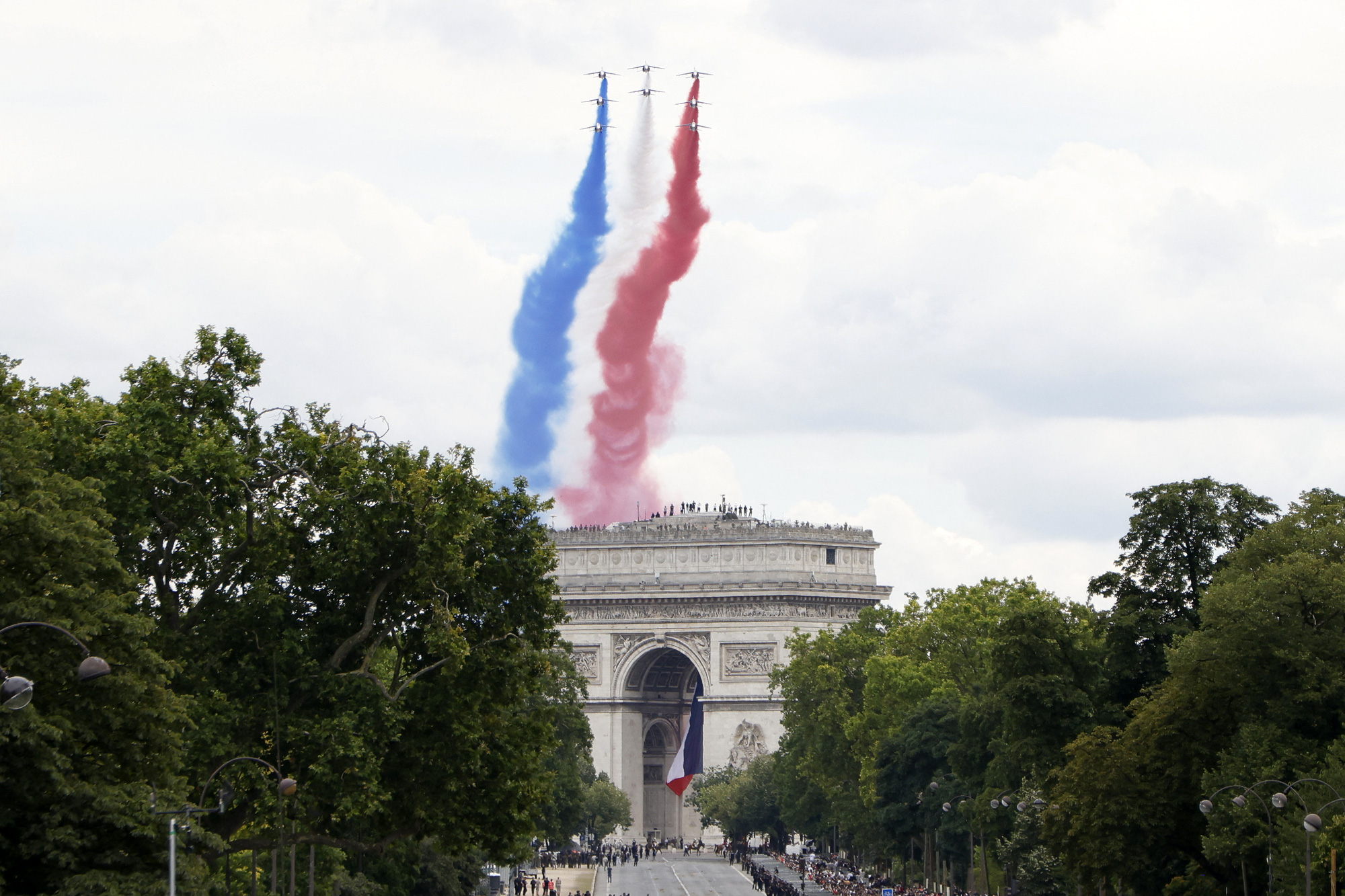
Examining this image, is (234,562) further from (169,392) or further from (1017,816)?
(1017,816)

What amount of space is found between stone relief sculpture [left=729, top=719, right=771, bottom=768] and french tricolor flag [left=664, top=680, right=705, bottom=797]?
341 cm

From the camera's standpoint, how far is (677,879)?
11488 centimetres

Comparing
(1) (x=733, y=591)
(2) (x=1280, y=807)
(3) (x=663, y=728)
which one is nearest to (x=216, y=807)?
(2) (x=1280, y=807)

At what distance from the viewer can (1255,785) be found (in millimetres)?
52281

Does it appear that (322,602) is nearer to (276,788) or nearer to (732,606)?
(276,788)

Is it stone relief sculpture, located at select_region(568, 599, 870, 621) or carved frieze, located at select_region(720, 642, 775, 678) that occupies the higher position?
stone relief sculpture, located at select_region(568, 599, 870, 621)

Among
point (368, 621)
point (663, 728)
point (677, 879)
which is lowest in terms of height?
point (677, 879)

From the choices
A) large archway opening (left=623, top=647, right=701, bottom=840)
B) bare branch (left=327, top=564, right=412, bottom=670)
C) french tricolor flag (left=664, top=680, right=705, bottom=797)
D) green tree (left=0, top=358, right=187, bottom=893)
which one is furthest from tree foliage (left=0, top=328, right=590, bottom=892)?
large archway opening (left=623, top=647, right=701, bottom=840)

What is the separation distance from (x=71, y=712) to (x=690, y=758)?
102 m

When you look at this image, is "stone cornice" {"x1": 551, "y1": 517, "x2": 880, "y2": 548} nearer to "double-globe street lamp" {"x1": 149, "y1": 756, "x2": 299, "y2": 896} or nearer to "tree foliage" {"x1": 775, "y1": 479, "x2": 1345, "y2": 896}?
"tree foliage" {"x1": 775, "y1": 479, "x2": 1345, "y2": 896}

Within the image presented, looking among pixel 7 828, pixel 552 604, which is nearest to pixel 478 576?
pixel 552 604

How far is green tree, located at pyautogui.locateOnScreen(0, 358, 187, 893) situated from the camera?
126 ft

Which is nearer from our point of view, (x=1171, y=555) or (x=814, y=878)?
(x=1171, y=555)

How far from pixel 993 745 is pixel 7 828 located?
47.3m
